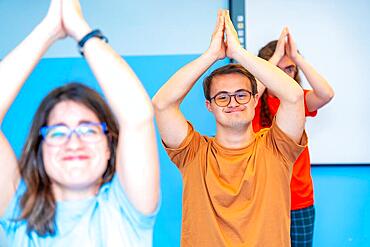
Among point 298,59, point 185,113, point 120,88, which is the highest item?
point 185,113

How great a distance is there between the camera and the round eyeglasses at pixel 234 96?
1.79 meters

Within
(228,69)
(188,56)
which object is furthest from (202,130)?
(228,69)

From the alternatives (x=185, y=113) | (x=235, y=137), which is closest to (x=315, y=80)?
(x=235, y=137)

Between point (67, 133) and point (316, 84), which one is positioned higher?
point (316, 84)

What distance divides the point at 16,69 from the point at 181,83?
0.78 metres

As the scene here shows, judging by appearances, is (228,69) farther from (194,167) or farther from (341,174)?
(341,174)

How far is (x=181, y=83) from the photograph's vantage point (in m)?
1.82

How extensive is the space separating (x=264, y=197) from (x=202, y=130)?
6.23ft

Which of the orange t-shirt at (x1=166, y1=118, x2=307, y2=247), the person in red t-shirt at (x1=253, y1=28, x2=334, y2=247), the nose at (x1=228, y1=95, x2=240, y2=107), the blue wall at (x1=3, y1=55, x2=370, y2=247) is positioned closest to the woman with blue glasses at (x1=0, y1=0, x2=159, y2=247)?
the orange t-shirt at (x1=166, y1=118, x2=307, y2=247)

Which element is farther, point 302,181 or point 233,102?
point 302,181

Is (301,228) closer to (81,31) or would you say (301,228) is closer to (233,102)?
(233,102)

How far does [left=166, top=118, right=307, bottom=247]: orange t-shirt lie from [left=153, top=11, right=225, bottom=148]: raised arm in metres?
0.04

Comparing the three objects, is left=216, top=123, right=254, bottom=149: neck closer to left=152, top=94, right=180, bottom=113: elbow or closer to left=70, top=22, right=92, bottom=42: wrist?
left=152, top=94, right=180, bottom=113: elbow

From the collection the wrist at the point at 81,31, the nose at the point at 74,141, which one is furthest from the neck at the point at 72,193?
the wrist at the point at 81,31
